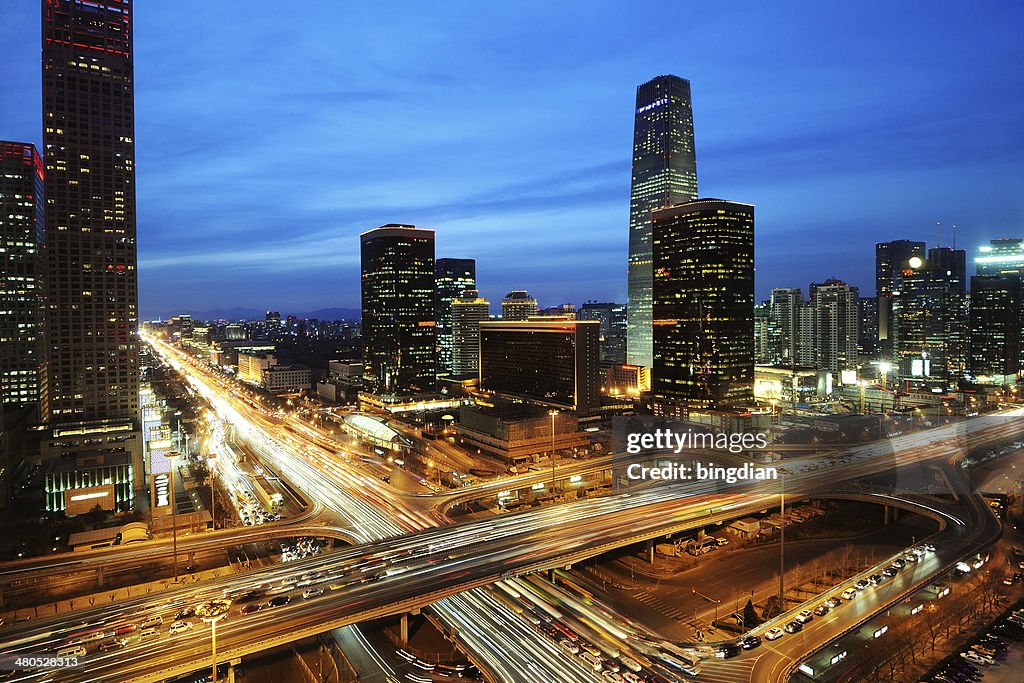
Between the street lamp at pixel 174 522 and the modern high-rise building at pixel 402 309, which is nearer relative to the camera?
the street lamp at pixel 174 522

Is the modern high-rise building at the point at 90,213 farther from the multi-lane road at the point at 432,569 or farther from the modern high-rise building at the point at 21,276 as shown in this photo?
the multi-lane road at the point at 432,569

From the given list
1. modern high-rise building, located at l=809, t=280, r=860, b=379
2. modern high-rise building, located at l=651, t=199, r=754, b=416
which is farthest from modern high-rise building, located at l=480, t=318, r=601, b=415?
modern high-rise building, located at l=809, t=280, r=860, b=379

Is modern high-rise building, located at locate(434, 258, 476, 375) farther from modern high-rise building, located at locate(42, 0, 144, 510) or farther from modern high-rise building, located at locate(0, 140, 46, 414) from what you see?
modern high-rise building, located at locate(0, 140, 46, 414)

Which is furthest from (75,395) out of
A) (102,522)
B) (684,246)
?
(684,246)

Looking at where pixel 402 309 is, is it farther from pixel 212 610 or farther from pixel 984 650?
pixel 984 650

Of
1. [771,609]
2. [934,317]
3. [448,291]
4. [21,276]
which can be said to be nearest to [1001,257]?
[934,317]

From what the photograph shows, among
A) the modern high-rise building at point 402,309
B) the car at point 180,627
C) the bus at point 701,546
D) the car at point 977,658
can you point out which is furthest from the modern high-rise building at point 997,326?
the car at point 180,627

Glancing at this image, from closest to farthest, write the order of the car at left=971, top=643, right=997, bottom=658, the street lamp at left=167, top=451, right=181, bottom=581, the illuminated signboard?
the car at left=971, top=643, right=997, bottom=658, the street lamp at left=167, top=451, right=181, bottom=581, the illuminated signboard
